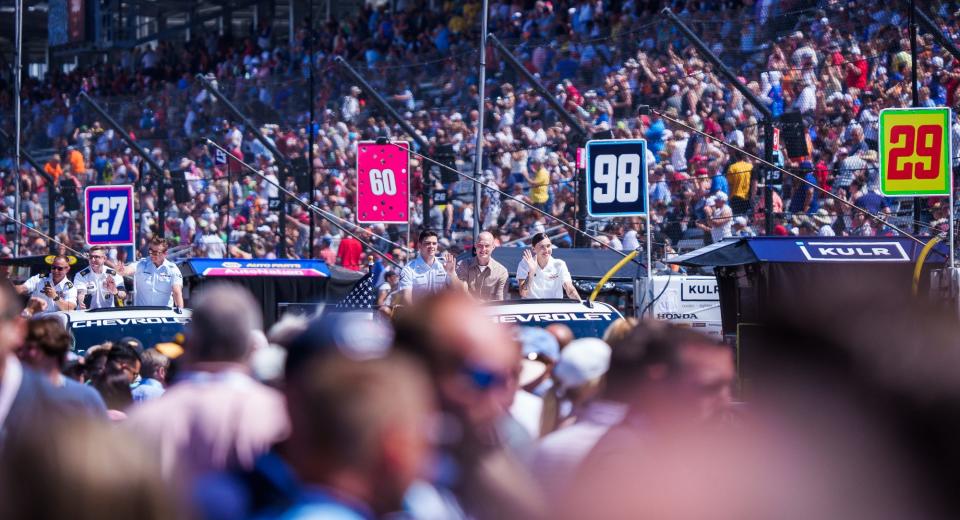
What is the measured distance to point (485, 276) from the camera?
12469 millimetres

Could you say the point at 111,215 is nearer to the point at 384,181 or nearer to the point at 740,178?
the point at 384,181

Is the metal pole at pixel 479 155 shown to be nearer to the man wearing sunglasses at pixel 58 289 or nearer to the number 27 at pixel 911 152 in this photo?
the man wearing sunglasses at pixel 58 289

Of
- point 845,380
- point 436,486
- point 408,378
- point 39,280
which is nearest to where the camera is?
point 408,378

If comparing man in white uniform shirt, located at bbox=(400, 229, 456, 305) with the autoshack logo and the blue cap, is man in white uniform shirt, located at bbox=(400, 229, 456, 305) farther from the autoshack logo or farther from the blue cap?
the blue cap

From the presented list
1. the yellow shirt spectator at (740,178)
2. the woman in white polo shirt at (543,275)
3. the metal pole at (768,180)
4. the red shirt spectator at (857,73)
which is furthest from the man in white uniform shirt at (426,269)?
the red shirt spectator at (857,73)

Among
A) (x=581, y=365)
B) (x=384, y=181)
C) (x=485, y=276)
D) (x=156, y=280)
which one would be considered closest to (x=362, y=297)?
(x=156, y=280)

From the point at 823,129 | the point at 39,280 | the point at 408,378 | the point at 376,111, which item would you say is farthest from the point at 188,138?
the point at 408,378

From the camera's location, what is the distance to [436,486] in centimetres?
329

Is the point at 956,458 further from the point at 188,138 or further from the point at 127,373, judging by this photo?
the point at 188,138

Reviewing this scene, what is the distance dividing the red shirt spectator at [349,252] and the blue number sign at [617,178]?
28.5 ft

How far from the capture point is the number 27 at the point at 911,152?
41.0ft

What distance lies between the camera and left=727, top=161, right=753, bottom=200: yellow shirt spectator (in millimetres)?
16562

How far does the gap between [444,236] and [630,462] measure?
17556 mm

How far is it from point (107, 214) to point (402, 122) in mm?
4979
